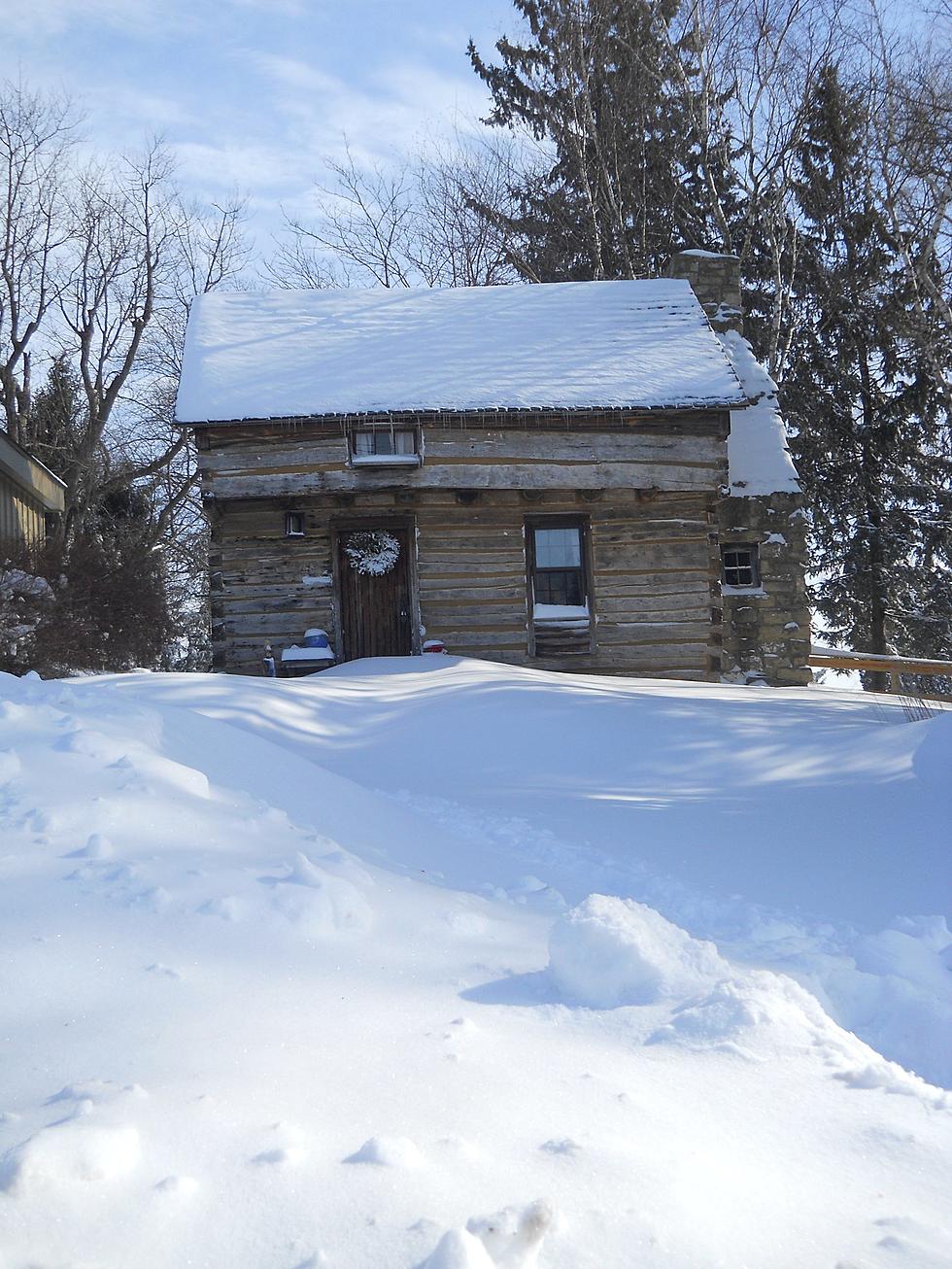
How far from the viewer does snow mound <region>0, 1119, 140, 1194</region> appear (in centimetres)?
233

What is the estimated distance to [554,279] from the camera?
28562 millimetres

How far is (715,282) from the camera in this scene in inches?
817

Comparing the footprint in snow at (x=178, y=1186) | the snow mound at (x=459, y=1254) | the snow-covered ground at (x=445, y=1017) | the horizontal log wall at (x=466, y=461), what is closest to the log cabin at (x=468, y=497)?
the horizontal log wall at (x=466, y=461)

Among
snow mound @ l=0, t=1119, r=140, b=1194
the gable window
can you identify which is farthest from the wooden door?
snow mound @ l=0, t=1119, r=140, b=1194

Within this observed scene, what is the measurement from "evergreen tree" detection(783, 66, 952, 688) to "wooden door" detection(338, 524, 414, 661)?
46.5 feet

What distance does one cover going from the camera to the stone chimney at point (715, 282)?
2055 centimetres

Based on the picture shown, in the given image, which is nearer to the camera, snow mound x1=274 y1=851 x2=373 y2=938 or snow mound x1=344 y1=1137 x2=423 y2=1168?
snow mound x1=344 y1=1137 x2=423 y2=1168

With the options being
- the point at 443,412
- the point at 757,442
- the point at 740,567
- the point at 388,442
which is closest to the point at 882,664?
the point at 740,567

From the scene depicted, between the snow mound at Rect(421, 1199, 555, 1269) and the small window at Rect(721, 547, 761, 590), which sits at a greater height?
the small window at Rect(721, 547, 761, 590)

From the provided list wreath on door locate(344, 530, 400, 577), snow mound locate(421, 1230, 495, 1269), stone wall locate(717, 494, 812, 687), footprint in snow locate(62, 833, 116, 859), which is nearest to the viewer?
snow mound locate(421, 1230, 495, 1269)

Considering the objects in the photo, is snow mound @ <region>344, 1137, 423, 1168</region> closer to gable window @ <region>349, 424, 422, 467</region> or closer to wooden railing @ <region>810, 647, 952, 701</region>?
gable window @ <region>349, 424, 422, 467</region>

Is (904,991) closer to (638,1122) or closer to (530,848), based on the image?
(638,1122)

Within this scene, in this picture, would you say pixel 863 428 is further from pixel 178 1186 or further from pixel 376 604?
pixel 178 1186

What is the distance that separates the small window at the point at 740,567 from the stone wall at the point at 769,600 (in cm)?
14
